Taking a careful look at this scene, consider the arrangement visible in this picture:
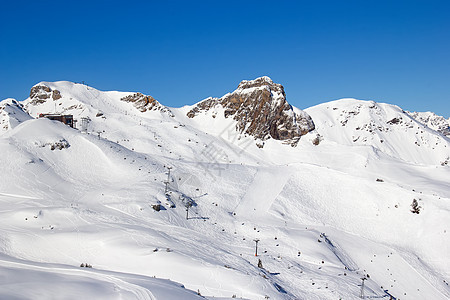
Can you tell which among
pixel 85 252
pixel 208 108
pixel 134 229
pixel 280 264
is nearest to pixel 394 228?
pixel 280 264

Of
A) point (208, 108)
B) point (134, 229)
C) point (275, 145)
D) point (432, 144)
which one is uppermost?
point (208, 108)

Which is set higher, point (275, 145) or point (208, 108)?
point (208, 108)

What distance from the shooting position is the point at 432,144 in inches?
4141

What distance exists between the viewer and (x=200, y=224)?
104 ft

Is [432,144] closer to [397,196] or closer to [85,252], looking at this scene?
[397,196]

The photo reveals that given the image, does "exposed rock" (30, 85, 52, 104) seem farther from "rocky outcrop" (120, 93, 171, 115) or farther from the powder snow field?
the powder snow field

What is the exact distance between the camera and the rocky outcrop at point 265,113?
290ft

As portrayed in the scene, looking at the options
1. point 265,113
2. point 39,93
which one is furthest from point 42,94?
point 265,113

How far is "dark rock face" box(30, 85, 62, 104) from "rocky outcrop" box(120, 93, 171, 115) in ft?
62.4

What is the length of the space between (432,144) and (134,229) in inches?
4382

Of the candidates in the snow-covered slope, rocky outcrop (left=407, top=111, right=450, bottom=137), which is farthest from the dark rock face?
rocky outcrop (left=407, top=111, right=450, bottom=137)

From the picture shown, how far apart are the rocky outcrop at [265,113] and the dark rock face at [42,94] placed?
50.5 meters

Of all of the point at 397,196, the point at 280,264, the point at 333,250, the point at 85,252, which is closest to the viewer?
the point at 85,252

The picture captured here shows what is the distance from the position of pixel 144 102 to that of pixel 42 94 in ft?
101
